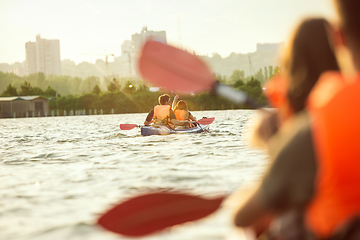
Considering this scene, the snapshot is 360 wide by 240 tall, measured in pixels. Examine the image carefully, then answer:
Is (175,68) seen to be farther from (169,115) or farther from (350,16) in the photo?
(169,115)

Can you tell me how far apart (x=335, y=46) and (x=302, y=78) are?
0.17 m

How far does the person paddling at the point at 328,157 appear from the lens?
1093 millimetres

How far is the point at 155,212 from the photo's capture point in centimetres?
220

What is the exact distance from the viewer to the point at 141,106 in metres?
84.1

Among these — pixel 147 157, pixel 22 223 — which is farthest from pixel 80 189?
pixel 147 157

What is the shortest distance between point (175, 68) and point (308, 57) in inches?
54.3

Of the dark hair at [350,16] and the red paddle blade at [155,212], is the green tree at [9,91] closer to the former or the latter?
the red paddle blade at [155,212]

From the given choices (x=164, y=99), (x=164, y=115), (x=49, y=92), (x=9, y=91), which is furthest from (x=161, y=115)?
(x=49, y=92)

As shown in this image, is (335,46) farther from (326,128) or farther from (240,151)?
(240,151)

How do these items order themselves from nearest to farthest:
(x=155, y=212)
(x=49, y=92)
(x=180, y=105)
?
(x=155, y=212) < (x=180, y=105) < (x=49, y=92)

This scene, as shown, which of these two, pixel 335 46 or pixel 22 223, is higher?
pixel 335 46

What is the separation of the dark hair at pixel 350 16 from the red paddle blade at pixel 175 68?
128cm

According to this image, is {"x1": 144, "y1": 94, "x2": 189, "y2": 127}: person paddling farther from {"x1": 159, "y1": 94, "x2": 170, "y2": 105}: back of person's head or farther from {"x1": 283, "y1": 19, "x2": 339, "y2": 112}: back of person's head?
{"x1": 283, "y1": 19, "x2": 339, "y2": 112}: back of person's head

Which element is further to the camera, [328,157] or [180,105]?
[180,105]
